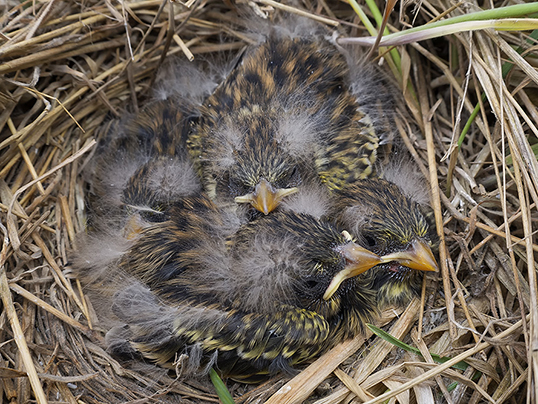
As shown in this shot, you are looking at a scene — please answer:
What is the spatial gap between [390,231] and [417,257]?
125 mm

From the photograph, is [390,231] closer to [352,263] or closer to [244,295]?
[352,263]

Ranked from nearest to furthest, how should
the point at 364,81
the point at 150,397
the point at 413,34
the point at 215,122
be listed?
the point at 150,397
the point at 413,34
the point at 215,122
the point at 364,81

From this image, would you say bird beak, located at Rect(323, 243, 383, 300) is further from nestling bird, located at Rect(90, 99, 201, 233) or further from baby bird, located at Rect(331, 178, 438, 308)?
nestling bird, located at Rect(90, 99, 201, 233)

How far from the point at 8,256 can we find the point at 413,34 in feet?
5.53

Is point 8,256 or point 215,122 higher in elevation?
point 215,122

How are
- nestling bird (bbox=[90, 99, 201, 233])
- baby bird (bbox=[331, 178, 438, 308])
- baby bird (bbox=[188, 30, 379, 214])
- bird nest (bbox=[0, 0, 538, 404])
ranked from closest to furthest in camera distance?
bird nest (bbox=[0, 0, 538, 404]), baby bird (bbox=[331, 178, 438, 308]), baby bird (bbox=[188, 30, 379, 214]), nestling bird (bbox=[90, 99, 201, 233])

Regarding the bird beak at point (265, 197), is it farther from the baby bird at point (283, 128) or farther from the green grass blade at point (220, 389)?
the green grass blade at point (220, 389)

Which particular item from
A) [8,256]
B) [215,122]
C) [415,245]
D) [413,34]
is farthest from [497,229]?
[8,256]

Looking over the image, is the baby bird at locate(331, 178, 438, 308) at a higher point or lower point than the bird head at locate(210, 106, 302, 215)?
lower

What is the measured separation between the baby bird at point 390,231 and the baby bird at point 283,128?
0.49 feet

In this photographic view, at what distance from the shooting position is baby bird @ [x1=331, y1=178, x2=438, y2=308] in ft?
5.75

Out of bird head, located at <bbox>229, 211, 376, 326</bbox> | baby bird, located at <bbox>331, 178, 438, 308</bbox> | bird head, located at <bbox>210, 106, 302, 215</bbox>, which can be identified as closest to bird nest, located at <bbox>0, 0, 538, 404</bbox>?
baby bird, located at <bbox>331, 178, 438, 308</bbox>

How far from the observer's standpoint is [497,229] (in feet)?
5.85

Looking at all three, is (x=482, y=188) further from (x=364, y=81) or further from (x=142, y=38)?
(x=142, y=38)
